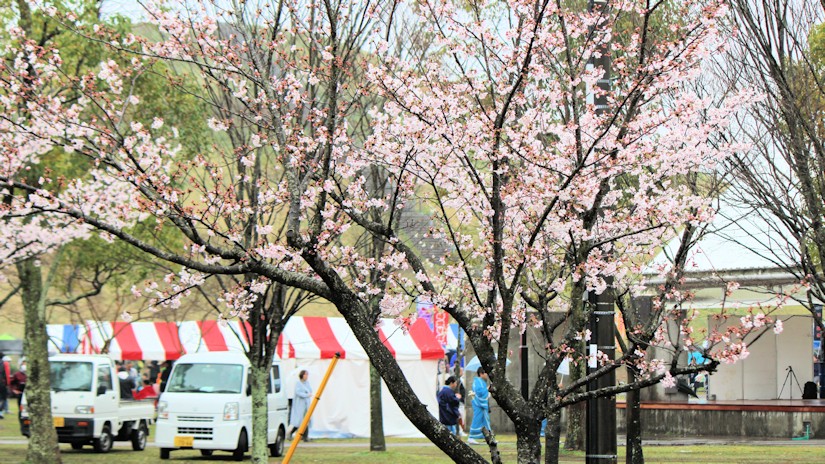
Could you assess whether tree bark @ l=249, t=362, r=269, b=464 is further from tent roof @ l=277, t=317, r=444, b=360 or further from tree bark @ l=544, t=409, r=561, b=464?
tent roof @ l=277, t=317, r=444, b=360

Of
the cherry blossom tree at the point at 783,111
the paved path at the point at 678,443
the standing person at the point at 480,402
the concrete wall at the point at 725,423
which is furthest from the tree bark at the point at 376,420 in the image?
the cherry blossom tree at the point at 783,111

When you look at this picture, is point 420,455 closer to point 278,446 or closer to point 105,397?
point 278,446

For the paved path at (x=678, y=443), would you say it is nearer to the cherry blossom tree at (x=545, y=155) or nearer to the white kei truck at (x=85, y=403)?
the white kei truck at (x=85, y=403)

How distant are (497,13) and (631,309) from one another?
6.57 metres

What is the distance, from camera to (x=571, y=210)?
8945 millimetres

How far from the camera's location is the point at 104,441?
72.3 ft

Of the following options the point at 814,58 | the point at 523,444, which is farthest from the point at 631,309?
the point at 523,444

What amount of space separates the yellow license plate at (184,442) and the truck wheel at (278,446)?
2.12m

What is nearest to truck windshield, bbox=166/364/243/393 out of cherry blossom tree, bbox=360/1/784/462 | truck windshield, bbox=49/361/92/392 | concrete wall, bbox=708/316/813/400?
truck windshield, bbox=49/361/92/392

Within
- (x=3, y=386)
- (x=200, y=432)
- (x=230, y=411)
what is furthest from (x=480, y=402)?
(x=3, y=386)

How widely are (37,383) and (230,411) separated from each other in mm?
4505

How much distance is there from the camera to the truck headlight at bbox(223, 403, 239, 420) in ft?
65.6

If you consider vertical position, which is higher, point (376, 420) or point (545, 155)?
point (545, 155)

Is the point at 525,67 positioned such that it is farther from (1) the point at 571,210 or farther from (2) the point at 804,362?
(2) the point at 804,362
